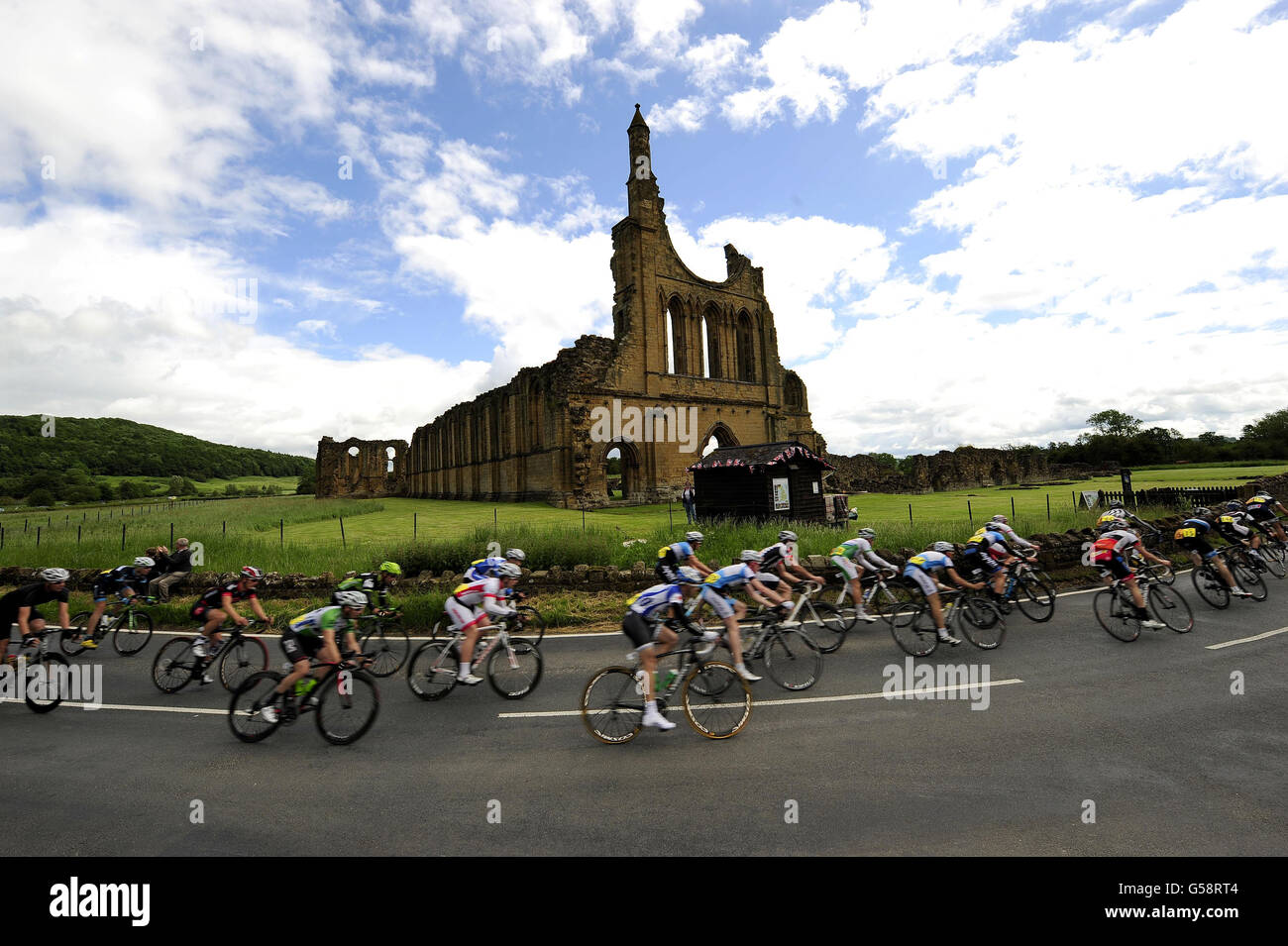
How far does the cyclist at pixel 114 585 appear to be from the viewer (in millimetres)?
9883

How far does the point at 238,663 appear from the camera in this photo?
8.64 metres

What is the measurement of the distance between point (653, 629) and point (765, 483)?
14.7 m

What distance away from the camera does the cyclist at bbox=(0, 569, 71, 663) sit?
7461 mm

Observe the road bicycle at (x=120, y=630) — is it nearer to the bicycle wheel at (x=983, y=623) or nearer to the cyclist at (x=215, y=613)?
the cyclist at (x=215, y=613)

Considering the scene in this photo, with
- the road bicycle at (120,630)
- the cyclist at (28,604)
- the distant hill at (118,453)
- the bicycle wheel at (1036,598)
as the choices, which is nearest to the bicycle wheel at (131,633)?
the road bicycle at (120,630)

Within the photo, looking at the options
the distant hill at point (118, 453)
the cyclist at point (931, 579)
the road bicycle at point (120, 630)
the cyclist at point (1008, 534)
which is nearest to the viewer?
the cyclist at point (931, 579)

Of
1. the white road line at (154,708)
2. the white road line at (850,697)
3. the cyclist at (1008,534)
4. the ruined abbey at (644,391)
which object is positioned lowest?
the white road line at (850,697)

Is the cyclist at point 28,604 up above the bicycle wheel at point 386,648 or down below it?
above

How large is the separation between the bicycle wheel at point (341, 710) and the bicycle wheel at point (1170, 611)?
11688 millimetres

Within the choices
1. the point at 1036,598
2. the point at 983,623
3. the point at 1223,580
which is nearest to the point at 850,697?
the point at 983,623

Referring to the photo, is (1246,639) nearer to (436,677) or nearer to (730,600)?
(730,600)

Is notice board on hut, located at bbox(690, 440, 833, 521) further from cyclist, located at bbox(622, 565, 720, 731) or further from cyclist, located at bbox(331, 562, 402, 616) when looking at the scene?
cyclist, located at bbox(622, 565, 720, 731)

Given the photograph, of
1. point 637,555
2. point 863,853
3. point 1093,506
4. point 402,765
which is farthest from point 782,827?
point 1093,506
